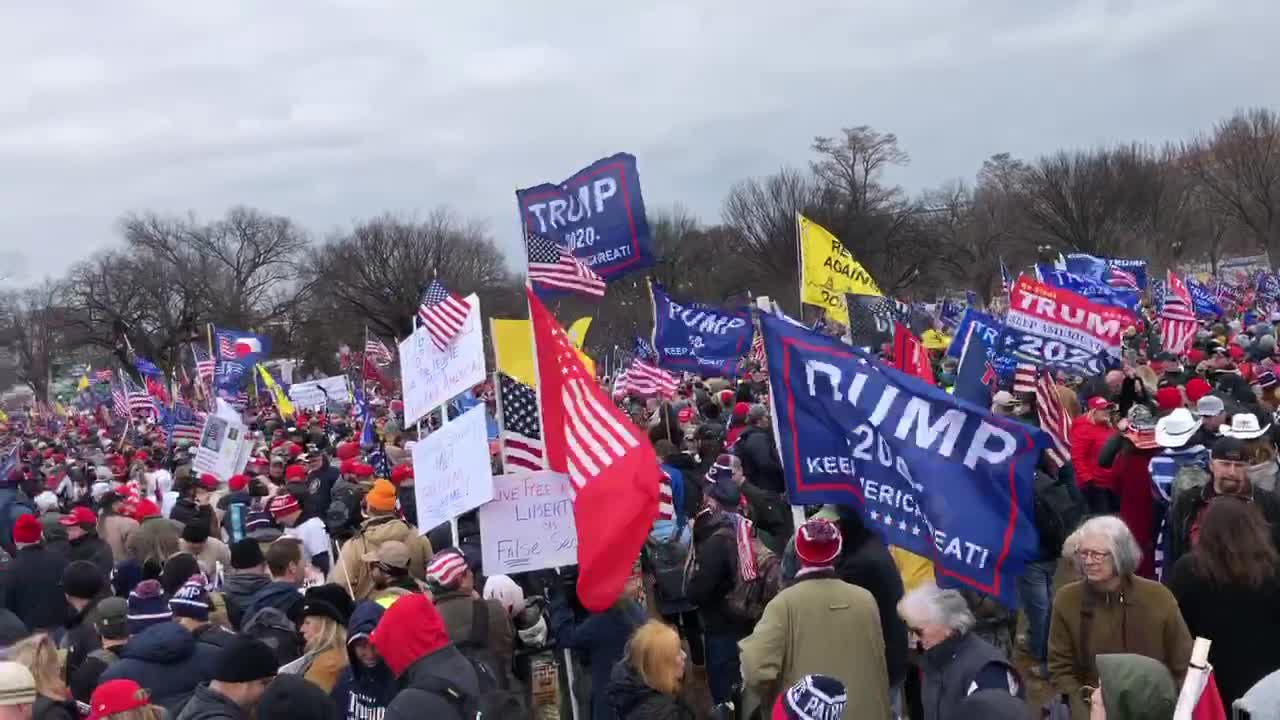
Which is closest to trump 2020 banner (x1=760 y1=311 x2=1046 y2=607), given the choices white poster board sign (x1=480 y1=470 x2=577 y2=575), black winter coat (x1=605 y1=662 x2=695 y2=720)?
black winter coat (x1=605 y1=662 x2=695 y2=720)

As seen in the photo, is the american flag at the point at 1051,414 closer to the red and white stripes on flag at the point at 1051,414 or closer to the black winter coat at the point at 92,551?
the red and white stripes on flag at the point at 1051,414

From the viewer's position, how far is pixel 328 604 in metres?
5.82

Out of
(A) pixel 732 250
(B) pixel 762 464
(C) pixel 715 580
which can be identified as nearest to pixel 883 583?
(C) pixel 715 580

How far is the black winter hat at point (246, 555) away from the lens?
7.27 meters

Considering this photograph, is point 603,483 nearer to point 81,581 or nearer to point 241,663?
point 241,663

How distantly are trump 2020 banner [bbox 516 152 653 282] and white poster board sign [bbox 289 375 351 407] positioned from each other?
21.0m

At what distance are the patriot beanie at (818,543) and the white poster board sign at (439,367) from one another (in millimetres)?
3254

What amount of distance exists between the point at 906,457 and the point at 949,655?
1.02m

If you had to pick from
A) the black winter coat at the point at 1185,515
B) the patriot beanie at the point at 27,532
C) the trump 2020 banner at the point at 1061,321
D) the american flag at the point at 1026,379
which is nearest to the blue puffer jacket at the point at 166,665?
the patriot beanie at the point at 27,532

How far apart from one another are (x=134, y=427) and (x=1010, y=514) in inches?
1169

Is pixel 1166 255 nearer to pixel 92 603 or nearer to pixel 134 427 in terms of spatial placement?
pixel 134 427

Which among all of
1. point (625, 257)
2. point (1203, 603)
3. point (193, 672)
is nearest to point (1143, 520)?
point (1203, 603)

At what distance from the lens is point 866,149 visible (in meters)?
66.1

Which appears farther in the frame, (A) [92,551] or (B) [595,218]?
(B) [595,218]
